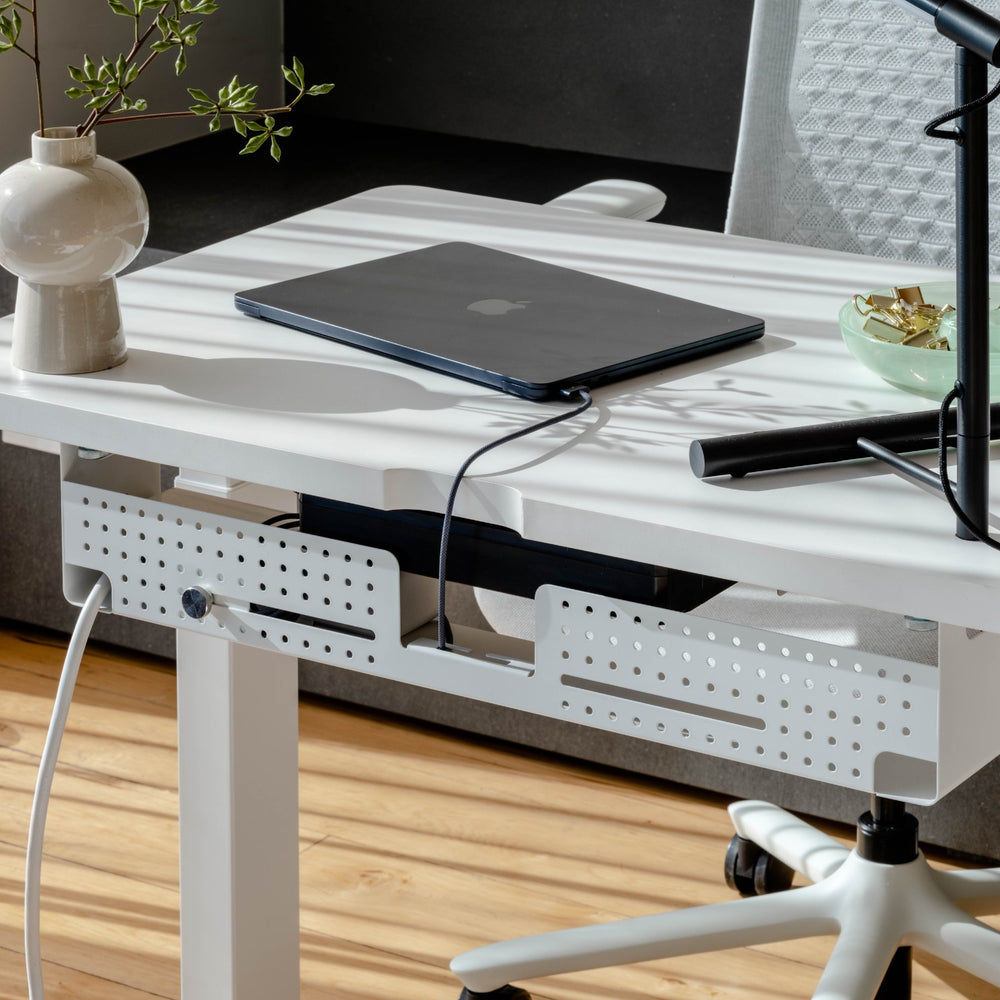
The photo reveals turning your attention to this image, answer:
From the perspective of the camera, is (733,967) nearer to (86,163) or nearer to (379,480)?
(379,480)

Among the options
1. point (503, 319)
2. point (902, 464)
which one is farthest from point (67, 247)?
point (902, 464)

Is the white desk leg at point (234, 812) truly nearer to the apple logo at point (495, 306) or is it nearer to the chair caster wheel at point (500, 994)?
the chair caster wheel at point (500, 994)

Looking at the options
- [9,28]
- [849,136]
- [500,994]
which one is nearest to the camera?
[9,28]

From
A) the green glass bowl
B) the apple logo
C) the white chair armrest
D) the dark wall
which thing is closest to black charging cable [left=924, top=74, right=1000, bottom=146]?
the green glass bowl

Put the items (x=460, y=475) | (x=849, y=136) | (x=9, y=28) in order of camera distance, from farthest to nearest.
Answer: (x=849, y=136) → (x=9, y=28) → (x=460, y=475)

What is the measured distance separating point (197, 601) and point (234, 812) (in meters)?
0.27

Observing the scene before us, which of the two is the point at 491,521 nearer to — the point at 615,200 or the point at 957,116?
the point at 957,116

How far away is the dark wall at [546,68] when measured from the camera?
110 inches

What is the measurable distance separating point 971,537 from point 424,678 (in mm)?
343

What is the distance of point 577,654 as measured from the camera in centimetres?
95

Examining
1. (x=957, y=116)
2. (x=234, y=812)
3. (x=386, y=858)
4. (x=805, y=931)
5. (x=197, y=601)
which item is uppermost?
(x=957, y=116)

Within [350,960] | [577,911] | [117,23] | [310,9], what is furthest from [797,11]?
[310,9]

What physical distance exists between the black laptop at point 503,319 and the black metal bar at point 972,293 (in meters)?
0.28

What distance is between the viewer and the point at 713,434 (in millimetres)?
996
